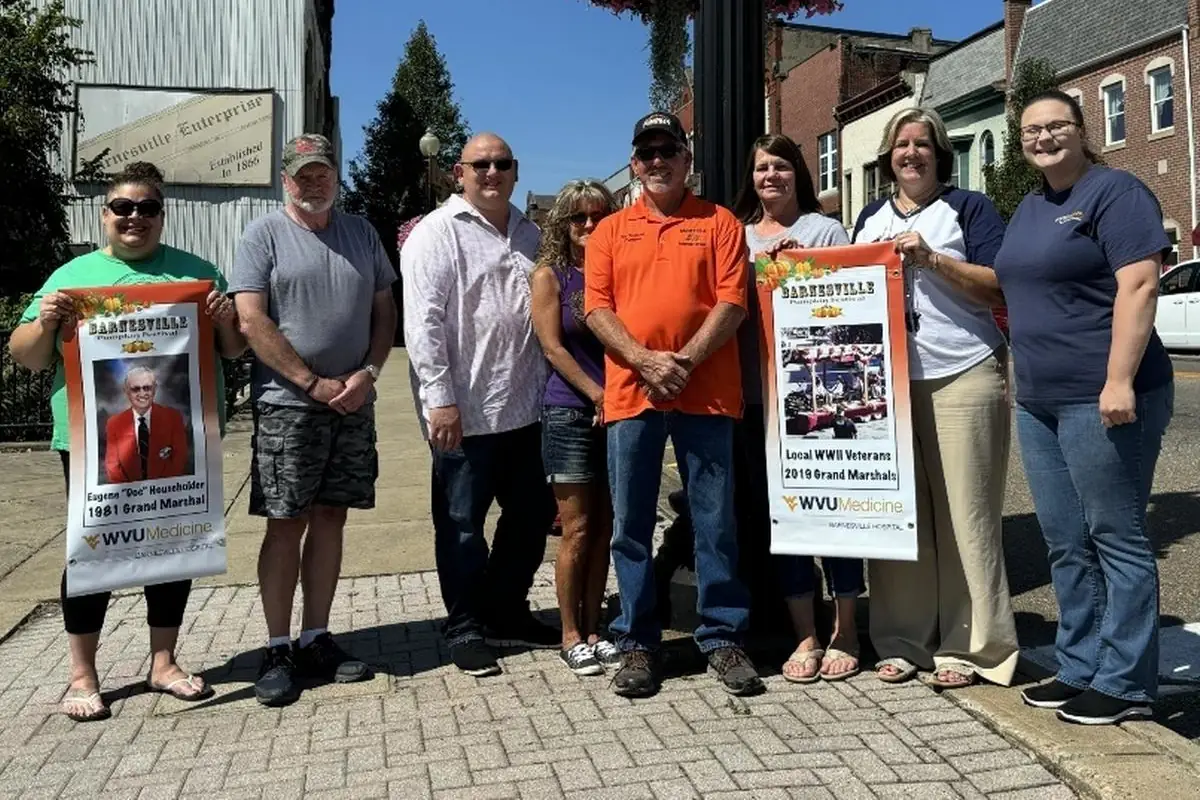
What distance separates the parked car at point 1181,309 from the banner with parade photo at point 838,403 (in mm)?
17530

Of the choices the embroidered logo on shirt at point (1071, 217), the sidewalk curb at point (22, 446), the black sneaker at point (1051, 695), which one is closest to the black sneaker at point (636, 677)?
the black sneaker at point (1051, 695)

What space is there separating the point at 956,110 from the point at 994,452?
3340 centimetres

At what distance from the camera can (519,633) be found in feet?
Result: 15.1

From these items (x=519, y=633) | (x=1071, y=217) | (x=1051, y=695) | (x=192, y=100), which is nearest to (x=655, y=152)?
(x=1071, y=217)

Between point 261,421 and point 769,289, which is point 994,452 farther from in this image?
point 261,421

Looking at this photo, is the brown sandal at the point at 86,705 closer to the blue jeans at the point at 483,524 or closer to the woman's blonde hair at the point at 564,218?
the blue jeans at the point at 483,524

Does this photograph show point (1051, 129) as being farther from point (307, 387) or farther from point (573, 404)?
point (307, 387)

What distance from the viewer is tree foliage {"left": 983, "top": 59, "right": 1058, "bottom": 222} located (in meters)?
26.5

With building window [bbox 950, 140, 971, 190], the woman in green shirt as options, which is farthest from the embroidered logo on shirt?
building window [bbox 950, 140, 971, 190]

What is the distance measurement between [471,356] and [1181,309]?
18943 mm

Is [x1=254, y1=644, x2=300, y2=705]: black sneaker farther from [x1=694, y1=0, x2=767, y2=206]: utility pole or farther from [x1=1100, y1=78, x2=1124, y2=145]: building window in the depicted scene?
[x1=1100, y1=78, x2=1124, y2=145]: building window

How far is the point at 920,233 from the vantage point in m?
3.84

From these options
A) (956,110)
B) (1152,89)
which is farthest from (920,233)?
(956,110)

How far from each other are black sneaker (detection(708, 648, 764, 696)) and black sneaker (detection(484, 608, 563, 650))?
0.85m
